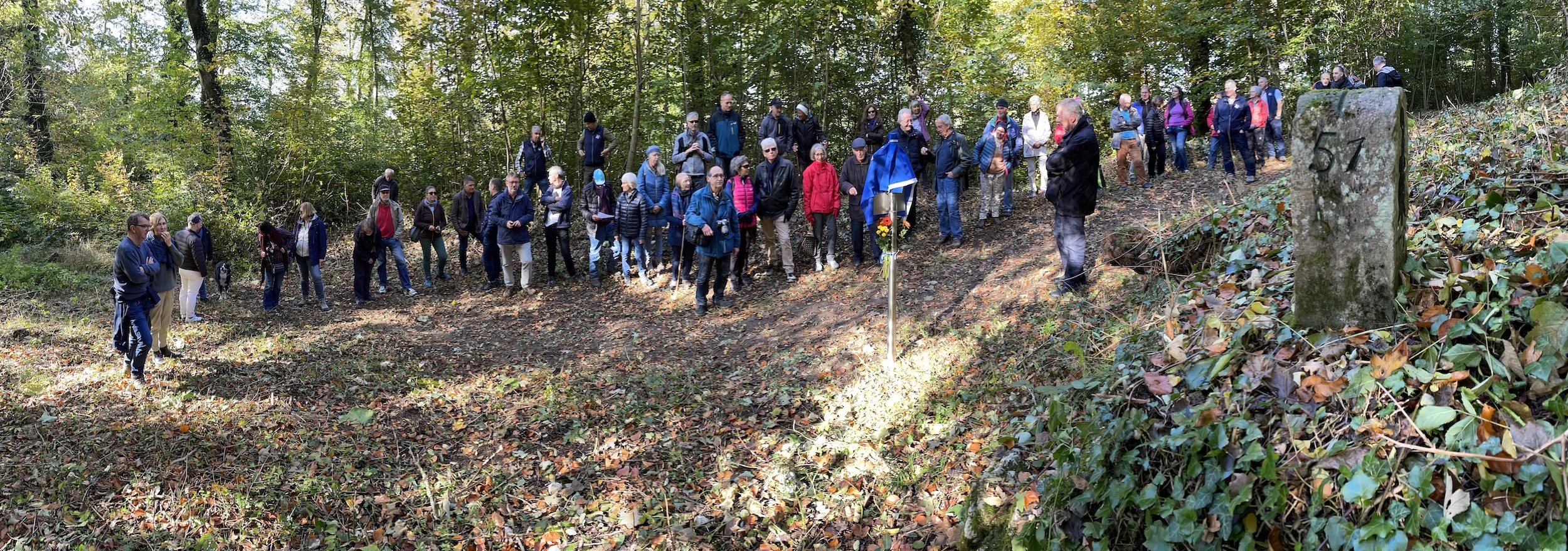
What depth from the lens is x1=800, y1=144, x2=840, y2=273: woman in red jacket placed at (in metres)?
10.5

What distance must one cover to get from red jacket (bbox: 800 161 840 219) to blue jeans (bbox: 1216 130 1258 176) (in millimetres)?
6483

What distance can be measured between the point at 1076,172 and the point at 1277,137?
9.03 meters

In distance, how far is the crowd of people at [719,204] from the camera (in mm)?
10359

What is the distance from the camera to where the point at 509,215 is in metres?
11.9

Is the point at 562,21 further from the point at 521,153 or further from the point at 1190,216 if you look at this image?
the point at 1190,216

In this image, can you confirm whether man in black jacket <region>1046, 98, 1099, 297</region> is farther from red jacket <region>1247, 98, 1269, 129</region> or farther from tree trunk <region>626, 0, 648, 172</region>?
tree trunk <region>626, 0, 648, 172</region>

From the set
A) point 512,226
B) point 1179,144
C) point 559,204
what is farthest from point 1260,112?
point 512,226

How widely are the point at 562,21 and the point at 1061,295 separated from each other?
35.8 feet

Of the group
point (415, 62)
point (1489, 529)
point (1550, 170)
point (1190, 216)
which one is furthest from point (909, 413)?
point (415, 62)

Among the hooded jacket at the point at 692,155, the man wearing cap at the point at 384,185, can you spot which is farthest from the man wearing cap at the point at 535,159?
the hooded jacket at the point at 692,155

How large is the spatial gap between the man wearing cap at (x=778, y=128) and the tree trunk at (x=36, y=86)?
15.7m

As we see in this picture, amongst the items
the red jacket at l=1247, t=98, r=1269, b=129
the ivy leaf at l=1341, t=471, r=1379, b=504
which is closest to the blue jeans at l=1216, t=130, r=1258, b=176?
the red jacket at l=1247, t=98, r=1269, b=129

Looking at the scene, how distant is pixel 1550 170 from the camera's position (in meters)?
4.18

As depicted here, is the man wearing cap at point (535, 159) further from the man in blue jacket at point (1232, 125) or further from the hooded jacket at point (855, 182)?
the man in blue jacket at point (1232, 125)
